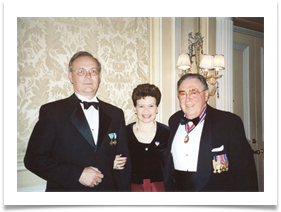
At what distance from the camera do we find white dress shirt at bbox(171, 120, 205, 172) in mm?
1726

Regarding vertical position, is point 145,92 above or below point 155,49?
below

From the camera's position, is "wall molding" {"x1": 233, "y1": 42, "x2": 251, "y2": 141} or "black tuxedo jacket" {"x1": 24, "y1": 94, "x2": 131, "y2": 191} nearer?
"black tuxedo jacket" {"x1": 24, "y1": 94, "x2": 131, "y2": 191}

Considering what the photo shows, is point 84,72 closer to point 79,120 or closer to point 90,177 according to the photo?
point 79,120

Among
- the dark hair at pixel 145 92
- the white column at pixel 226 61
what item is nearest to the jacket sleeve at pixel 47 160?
the dark hair at pixel 145 92

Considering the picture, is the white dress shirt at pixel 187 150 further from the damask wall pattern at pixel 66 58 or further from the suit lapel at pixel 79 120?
the suit lapel at pixel 79 120

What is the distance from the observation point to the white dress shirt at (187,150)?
5.66 ft

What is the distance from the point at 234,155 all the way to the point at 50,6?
1.95 meters

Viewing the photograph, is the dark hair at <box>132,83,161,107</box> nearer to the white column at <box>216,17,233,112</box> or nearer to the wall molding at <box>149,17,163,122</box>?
the wall molding at <box>149,17,163,122</box>

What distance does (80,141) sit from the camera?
1.67m

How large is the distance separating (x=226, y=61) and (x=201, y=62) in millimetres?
252

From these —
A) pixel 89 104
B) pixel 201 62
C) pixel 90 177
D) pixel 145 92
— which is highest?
pixel 201 62

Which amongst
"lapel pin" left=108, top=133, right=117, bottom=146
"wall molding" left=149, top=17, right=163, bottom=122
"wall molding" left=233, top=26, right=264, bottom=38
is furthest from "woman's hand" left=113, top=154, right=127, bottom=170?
"wall molding" left=233, top=26, right=264, bottom=38

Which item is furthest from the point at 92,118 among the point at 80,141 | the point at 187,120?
the point at 187,120

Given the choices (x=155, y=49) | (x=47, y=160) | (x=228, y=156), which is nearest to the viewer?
(x=47, y=160)
